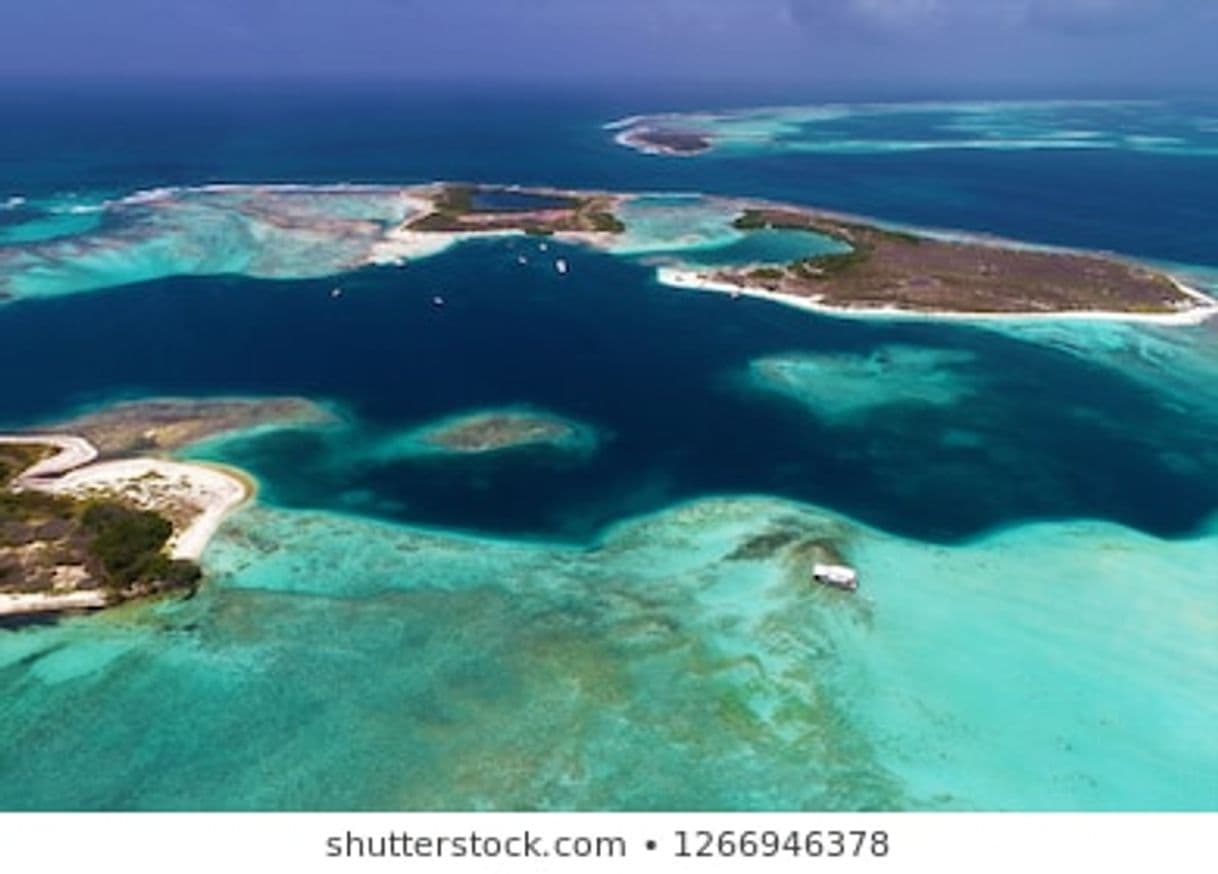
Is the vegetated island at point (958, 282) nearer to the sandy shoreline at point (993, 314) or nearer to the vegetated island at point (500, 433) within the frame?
the sandy shoreline at point (993, 314)

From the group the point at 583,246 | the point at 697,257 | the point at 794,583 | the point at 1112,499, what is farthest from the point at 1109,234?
the point at 794,583

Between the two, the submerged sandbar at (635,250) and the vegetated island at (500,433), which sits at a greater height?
the submerged sandbar at (635,250)

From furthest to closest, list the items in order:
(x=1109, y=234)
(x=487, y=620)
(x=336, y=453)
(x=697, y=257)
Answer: (x=1109, y=234) → (x=697, y=257) → (x=336, y=453) → (x=487, y=620)

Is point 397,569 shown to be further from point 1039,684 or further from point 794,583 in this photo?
point 1039,684

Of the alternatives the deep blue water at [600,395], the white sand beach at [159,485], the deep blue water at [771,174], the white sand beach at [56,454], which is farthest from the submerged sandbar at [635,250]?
the white sand beach at [159,485]

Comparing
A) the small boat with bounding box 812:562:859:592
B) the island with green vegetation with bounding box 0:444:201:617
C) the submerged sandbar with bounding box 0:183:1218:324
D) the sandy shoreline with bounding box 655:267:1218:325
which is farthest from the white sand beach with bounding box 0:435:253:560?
the sandy shoreline with bounding box 655:267:1218:325
